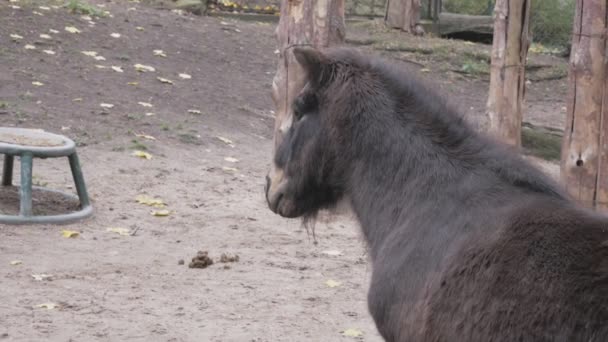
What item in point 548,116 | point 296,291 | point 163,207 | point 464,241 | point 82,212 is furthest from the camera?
point 548,116

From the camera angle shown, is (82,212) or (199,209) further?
(199,209)

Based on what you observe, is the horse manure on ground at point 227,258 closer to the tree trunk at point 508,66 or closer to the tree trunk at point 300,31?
the tree trunk at point 300,31

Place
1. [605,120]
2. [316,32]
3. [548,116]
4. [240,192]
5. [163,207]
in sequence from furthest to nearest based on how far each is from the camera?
[548,116]
[240,192]
[163,207]
[316,32]
[605,120]

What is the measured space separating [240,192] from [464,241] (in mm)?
5918

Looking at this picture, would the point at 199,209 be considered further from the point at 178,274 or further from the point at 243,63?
the point at 243,63

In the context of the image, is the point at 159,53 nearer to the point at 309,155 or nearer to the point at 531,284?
the point at 309,155

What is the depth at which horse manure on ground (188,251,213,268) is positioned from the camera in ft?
24.2

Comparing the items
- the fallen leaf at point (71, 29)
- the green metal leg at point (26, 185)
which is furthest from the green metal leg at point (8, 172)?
→ the fallen leaf at point (71, 29)

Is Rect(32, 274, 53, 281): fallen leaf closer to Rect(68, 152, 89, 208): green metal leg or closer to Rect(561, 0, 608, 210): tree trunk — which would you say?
Rect(68, 152, 89, 208): green metal leg

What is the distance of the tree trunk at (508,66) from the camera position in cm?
965

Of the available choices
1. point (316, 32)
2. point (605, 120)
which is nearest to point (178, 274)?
point (316, 32)

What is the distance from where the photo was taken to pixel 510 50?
9.75 m

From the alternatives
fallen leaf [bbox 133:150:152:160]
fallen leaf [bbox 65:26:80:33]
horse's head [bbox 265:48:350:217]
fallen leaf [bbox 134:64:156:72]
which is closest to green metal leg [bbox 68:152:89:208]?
fallen leaf [bbox 133:150:152:160]

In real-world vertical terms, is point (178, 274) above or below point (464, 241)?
below
